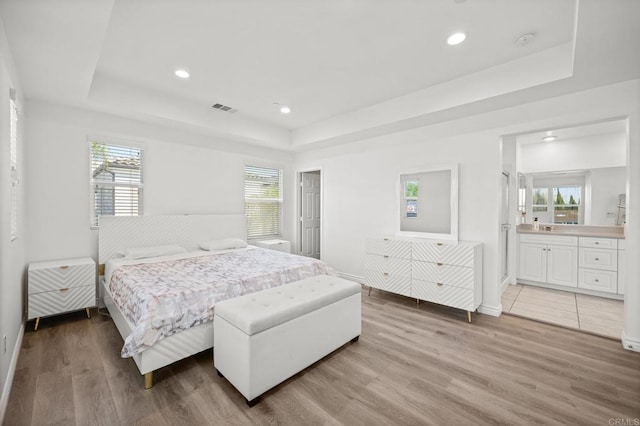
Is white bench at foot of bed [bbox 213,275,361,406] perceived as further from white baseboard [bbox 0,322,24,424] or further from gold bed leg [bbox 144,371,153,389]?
white baseboard [bbox 0,322,24,424]

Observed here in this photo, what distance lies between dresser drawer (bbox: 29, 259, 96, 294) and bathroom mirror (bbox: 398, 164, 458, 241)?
4020 mm

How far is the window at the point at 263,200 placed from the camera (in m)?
5.24

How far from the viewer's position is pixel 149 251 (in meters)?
3.56

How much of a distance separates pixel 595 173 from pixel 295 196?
526 centimetres

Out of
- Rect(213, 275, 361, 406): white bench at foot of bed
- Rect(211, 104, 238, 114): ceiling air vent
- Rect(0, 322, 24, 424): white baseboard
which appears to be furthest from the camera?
Rect(211, 104, 238, 114): ceiling air vent

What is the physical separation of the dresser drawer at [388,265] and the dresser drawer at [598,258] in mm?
2709

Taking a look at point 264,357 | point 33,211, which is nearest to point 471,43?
point 264,357

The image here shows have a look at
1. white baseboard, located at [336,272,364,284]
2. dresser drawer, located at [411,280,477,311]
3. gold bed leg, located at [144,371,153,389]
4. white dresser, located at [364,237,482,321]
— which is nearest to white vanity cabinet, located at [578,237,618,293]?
Result: white dresser, located at [364,237,482,321]

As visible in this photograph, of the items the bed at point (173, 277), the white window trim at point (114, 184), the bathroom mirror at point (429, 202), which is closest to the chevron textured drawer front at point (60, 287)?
the bed at point (173, 277)

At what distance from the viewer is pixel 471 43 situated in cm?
250

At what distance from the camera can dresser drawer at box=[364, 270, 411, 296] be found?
12.3ft

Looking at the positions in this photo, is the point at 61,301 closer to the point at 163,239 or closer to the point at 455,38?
the point at 163,239

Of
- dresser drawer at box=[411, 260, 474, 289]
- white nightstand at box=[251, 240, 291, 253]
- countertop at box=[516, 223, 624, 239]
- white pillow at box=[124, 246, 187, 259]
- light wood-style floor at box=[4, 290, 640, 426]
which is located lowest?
light wood-style floor at box=[4, 290, 640, 426]

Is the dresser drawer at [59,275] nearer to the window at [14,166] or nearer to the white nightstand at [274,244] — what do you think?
the window at [14,166]
